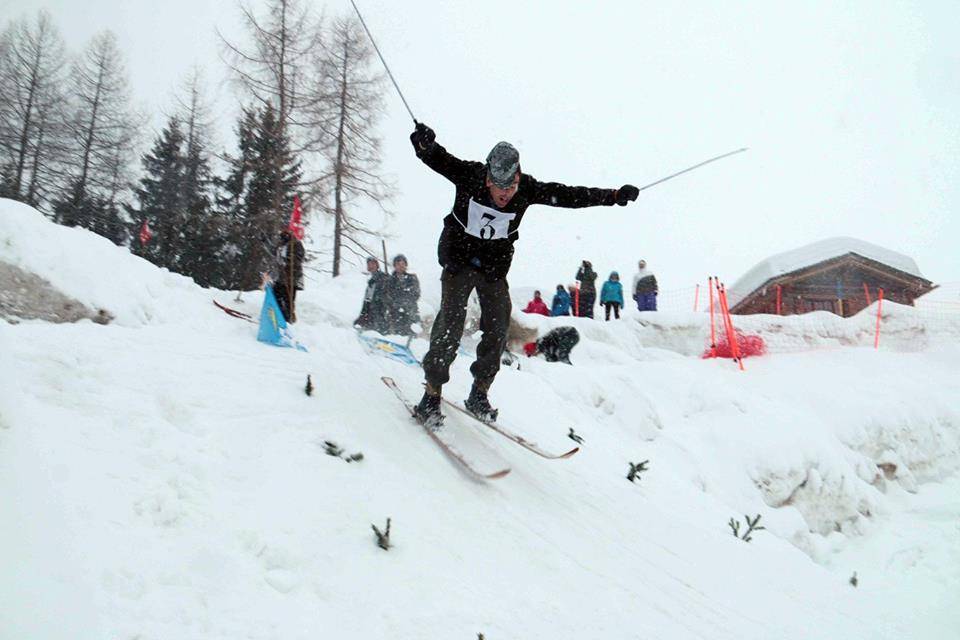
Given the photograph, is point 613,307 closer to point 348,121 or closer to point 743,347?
point 743,347

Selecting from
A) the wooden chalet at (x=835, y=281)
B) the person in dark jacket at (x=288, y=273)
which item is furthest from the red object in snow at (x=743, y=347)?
the person in dark jacket at (x=288, y=273)

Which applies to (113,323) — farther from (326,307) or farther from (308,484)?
(326,307)

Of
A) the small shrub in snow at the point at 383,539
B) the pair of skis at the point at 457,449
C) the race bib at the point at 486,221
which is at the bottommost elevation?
the small shrub in snow at the point at 383,539

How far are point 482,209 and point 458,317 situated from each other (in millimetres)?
858

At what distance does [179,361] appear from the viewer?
12.8 ft

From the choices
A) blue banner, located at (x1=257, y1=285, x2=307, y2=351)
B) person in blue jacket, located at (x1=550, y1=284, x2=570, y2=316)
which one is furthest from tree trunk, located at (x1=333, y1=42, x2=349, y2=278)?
blue banner, located at (x1=257, y1=285, x2=307, y2=351)

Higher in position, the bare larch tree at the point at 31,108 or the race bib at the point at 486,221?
the bare larch tree at the point at 31,108

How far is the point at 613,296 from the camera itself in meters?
16.6

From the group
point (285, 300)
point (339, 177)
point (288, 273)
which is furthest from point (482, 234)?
point (339, 177)

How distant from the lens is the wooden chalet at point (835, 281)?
861 inches

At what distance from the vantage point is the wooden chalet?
2186cm

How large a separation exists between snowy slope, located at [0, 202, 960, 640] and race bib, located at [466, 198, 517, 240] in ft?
5.21

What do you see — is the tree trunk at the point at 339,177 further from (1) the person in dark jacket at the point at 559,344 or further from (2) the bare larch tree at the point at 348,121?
(1) the person in dark jacket at the point at 559,344

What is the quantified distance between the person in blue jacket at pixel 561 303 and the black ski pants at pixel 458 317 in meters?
12.4
